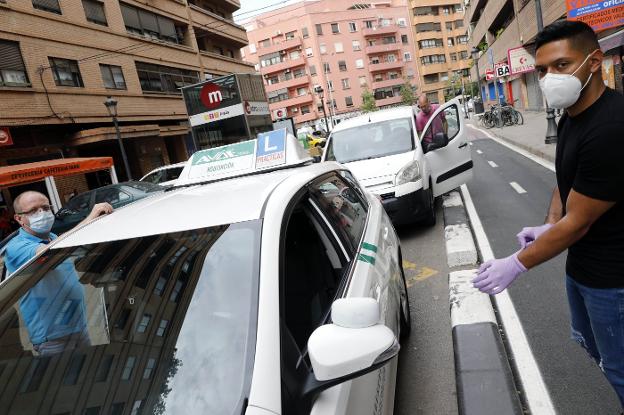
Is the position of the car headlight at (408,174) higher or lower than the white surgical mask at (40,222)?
lower

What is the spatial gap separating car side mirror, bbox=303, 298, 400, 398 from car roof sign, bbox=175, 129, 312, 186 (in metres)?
2.82

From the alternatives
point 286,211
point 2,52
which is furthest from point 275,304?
point 2,52

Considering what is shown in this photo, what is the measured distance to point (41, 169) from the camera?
12.2m

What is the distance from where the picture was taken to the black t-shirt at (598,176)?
1586mm

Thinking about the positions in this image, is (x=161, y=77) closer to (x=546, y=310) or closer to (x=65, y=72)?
(x=65, y=72)

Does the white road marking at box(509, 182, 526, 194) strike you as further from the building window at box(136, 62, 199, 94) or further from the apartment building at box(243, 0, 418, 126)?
the apartment building at box(243, 0, 418, 126)

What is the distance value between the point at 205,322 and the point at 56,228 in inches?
439

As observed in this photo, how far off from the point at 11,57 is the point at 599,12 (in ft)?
62.0

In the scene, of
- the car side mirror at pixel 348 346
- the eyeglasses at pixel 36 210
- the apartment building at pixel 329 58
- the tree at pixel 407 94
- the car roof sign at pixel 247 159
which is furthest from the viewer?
the tree at pixel 407 94

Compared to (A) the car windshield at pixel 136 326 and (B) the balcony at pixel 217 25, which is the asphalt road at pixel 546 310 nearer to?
(A) the car windshield at pixel 136 326

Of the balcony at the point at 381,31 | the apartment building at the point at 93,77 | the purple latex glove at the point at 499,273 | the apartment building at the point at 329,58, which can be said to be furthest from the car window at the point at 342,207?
the balcony at the point at 381,31

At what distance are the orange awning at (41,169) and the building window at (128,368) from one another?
11756mm

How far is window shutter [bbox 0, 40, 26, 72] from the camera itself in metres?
16.4

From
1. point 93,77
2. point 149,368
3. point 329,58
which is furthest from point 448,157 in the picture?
point 329,58
